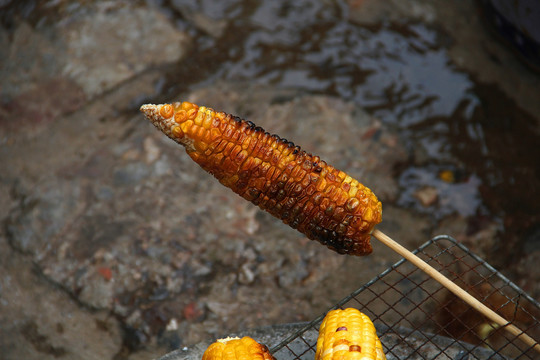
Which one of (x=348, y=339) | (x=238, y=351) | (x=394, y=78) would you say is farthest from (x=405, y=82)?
(x=238, y=351)

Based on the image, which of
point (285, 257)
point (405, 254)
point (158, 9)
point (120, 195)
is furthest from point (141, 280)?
point (158, 9)

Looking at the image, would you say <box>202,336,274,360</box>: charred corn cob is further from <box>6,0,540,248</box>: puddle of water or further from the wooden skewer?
<box>6,0,540,248</box>: puddle of water

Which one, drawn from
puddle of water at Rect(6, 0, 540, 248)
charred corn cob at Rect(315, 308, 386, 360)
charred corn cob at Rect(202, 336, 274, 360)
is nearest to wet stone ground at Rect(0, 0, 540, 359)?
puddle of water at Rect(6, 0, 540, 248)

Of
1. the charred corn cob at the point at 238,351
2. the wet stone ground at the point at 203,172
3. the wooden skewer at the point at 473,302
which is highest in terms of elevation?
the wooden skewer at the point at 473,302

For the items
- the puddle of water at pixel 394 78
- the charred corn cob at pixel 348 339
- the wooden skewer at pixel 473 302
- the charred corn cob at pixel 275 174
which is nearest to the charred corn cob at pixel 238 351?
the charred corn cob at pixel 348 339

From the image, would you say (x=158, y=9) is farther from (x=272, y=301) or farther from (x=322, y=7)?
(x=272, y=301)

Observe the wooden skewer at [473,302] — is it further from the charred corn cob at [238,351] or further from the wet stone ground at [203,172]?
the wet stone ground at [203,172]

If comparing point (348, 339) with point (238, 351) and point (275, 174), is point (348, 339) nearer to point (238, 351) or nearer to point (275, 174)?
point (238, 351)
